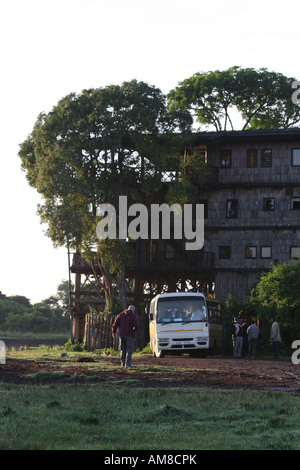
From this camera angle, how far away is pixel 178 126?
51062 millimetres

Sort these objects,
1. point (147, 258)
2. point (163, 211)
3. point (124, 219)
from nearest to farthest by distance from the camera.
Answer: point (124, 219), point (163, 211), point (147, 258)

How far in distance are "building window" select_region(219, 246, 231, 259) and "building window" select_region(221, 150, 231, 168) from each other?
5423 mm

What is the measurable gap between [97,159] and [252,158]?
11.5 m

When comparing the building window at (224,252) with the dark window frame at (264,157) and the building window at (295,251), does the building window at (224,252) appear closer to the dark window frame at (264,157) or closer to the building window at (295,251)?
the building window at (295,251)

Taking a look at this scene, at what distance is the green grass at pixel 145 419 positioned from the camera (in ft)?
32.2

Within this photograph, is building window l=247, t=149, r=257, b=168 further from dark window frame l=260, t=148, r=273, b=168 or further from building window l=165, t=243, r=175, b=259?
building window l=165, t=243, r=175, b=259

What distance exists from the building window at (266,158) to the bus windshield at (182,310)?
20759 mm

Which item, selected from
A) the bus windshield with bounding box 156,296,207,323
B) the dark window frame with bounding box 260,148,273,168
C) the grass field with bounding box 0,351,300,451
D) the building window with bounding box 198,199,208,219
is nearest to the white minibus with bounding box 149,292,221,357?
the bus windshield with bounding box 156,296,207,323

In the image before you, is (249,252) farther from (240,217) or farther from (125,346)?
(125,346)

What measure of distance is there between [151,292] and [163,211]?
8.16 meters

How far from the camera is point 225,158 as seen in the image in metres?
55.9

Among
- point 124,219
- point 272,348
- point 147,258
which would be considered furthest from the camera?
point 147,258
